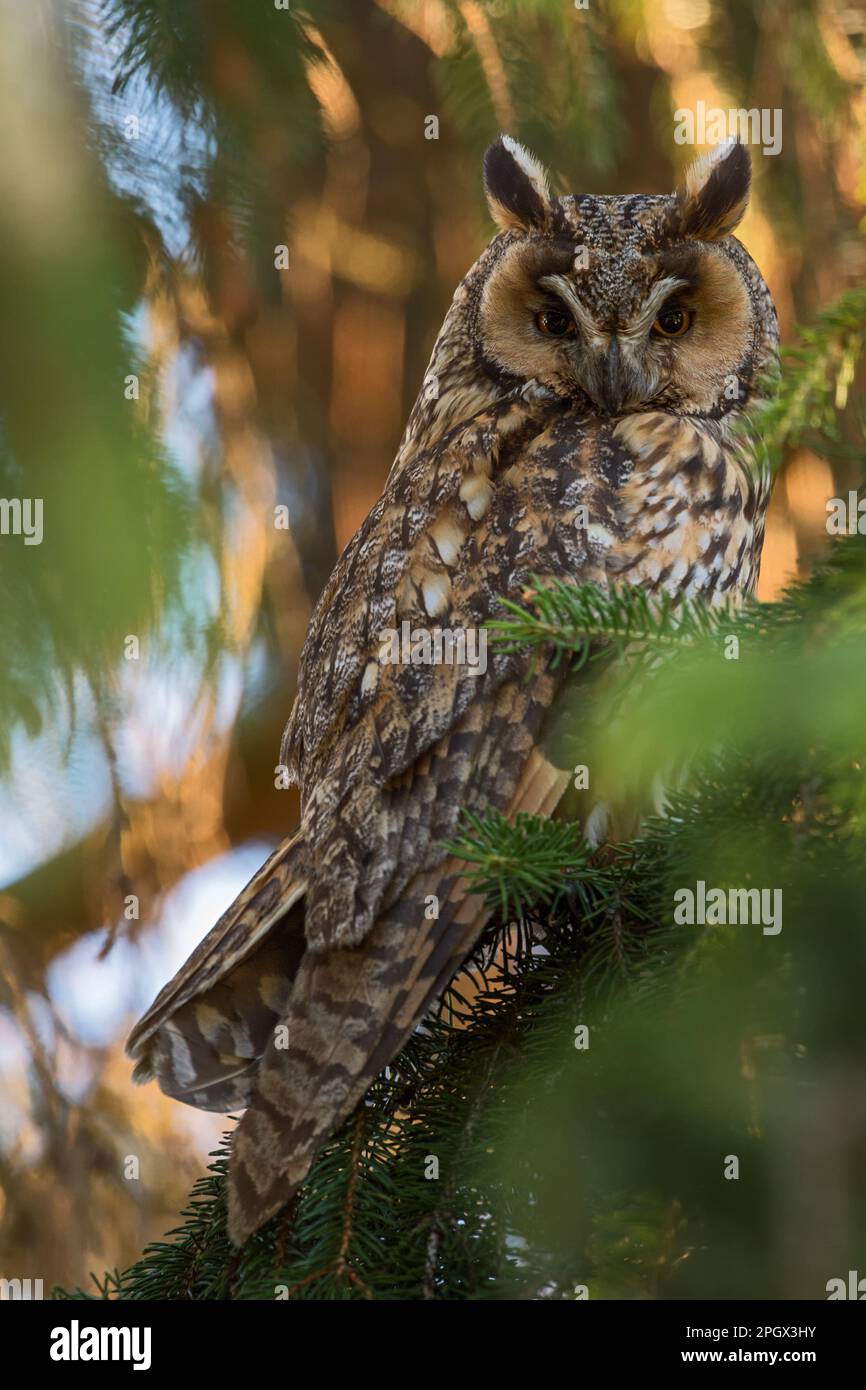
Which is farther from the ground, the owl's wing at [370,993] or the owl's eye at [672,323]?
the owl's eye at [672,323]

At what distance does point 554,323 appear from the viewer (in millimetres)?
2213

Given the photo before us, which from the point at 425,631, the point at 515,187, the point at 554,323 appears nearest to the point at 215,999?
the point at 425,631

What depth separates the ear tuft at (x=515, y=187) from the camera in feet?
7.23

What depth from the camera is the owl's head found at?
6.84 feet

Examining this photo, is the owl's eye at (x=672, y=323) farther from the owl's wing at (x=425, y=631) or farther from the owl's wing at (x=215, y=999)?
the owl's wing at (x=215, y=999)

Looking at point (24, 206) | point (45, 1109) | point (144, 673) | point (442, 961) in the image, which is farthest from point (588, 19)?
point (45, 1109)

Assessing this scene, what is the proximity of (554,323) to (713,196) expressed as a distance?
35 centimetres

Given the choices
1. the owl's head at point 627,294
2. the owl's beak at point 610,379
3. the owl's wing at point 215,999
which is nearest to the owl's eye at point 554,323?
the owl's head at point 627,294

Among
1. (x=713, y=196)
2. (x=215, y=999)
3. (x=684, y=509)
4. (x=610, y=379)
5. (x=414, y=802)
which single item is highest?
(x=713, y=196)

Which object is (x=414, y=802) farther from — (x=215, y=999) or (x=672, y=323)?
(x=672, y=323)

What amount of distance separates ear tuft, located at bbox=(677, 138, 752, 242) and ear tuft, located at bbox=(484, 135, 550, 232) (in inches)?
9.5

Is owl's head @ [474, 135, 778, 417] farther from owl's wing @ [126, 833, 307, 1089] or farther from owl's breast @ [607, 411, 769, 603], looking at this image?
owl's wing @ [126, 833, 307, 1089]

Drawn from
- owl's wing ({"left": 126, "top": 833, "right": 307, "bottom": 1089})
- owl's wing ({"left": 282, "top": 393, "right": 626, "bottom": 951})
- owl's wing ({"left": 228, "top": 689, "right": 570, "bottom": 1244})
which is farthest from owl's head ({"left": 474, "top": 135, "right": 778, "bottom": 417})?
owl's wing ({"left": 126, "top": 833, "right": 307, "bottom": 1089})

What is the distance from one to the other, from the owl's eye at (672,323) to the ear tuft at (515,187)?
0.26 m
